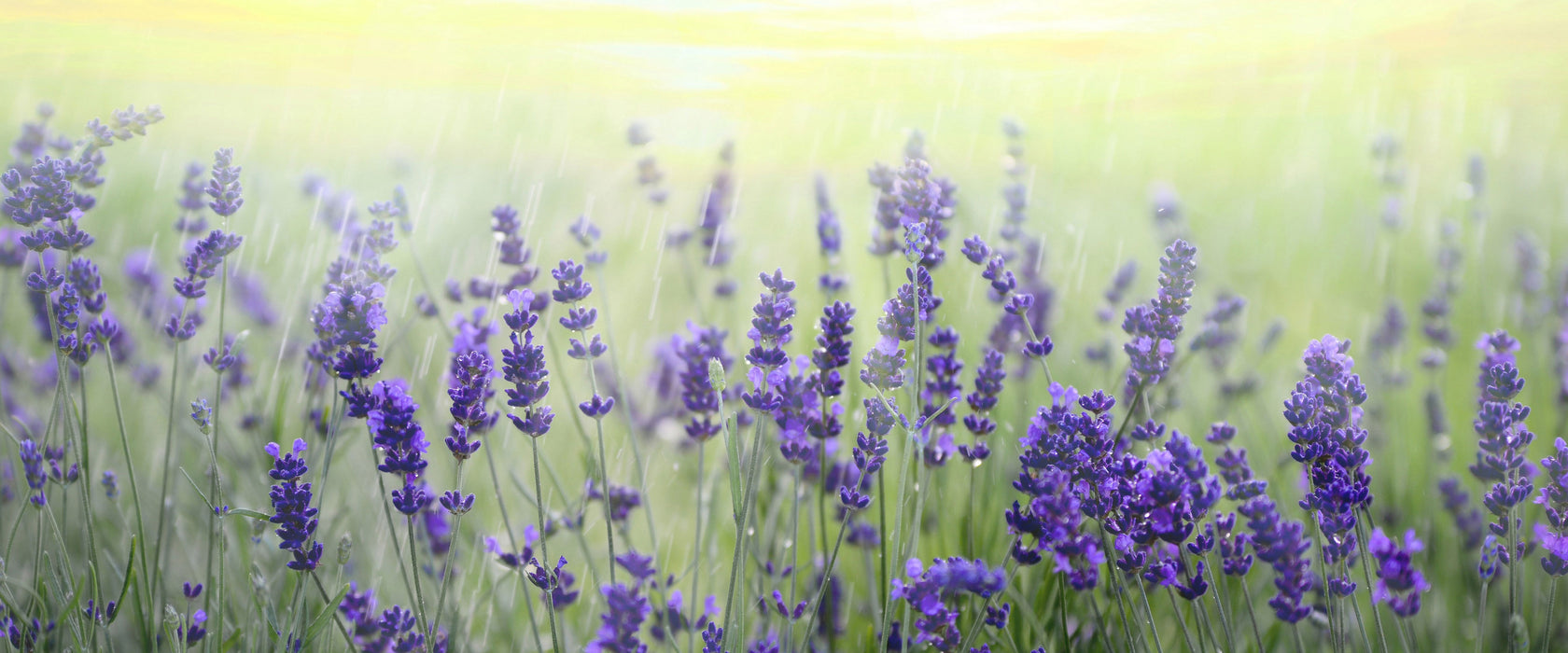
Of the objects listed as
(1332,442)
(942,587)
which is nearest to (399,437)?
(942,587)

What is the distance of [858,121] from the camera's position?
209 inches

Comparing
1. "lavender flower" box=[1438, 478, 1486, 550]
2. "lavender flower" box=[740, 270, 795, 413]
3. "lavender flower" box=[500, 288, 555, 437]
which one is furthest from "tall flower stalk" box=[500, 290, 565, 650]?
"lavender flower" box=[1438, 478, 1486, 550]

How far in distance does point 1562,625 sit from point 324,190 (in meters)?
3.12

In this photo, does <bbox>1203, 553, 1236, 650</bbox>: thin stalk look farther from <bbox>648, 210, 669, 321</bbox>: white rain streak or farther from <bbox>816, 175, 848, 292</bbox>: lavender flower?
<bbox>648, 210, 669, 321</bbox>: white rain streak

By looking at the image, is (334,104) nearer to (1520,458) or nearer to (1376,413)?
(1376,413)

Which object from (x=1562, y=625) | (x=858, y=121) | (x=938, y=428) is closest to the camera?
(x=938, y=428)

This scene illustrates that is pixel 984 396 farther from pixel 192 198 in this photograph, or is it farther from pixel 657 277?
pixel 657 277

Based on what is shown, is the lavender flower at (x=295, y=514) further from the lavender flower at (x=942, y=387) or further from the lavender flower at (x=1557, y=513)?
the lavender flower at (x=1557, y=513)

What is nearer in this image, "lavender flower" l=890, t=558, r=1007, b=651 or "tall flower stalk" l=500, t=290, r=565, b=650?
"lavender flower" l=890, t=558, r=1007, b=651

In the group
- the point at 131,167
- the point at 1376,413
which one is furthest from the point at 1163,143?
the point at 131,167

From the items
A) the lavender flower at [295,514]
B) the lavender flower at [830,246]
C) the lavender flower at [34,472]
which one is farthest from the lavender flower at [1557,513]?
the lavender flower at [34,472]

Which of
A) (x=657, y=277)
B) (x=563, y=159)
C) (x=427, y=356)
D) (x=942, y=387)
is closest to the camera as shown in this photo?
(x=942, y=387)

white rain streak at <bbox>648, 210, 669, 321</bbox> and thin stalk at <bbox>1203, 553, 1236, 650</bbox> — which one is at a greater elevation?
white rain streak at <bbox>648, 210, 669, 321</bbox>

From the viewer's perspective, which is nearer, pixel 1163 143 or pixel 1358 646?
pixel 1358 646
